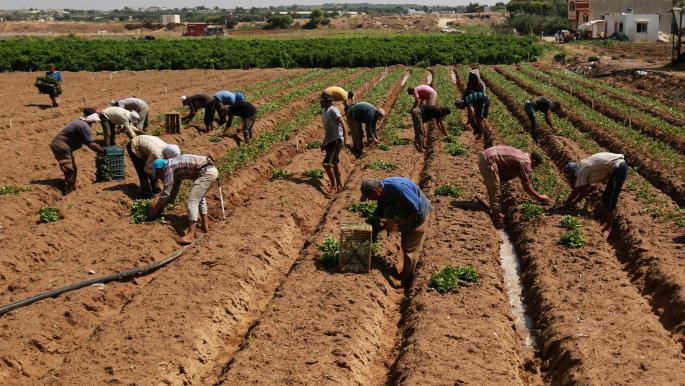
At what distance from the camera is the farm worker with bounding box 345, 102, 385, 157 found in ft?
59.4

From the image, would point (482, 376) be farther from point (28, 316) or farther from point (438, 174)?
point (438, 174)

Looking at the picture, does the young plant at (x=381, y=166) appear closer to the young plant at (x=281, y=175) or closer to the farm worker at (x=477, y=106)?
the young plant at (x=281, y=175)

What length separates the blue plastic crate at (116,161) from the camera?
53.4 ft

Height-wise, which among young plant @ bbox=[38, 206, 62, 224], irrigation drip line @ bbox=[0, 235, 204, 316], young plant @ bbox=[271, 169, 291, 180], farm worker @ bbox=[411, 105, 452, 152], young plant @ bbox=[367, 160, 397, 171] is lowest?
irrigation drip line @ bbox=[0, 235, 204, 316]

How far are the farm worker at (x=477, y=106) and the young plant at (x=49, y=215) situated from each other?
10.0 metres

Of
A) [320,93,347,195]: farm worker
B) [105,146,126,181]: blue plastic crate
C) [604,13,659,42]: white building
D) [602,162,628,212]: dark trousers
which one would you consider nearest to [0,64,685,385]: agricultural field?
[105,146,126,181]: blue plastic crate

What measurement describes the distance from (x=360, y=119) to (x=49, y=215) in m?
7.81

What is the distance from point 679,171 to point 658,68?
29.2 metres

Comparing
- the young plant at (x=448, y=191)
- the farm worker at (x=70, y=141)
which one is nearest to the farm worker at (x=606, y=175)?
the young plant at (x=448, y=191)

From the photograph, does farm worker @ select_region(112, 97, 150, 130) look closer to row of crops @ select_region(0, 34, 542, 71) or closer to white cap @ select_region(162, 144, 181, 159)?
white cap @ select_region(162, 144, 181, 159)

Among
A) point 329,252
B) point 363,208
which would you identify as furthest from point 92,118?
point 329,252

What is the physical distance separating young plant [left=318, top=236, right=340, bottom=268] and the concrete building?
7301cm

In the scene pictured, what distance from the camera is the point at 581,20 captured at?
94.6 metres

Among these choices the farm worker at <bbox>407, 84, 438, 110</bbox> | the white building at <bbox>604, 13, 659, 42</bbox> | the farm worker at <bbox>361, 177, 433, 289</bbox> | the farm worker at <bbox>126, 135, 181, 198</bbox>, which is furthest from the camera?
the white building at <bbox>604, 13, 659, 42</bbox>
